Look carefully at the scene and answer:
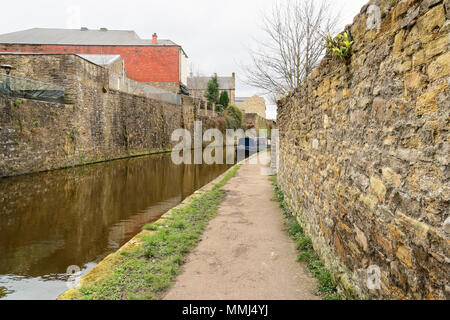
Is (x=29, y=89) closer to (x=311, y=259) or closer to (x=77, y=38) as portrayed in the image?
(x=311, y=259)

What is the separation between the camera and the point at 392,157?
2154 millimetres

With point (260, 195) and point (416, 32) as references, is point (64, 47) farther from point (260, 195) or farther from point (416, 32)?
point (416, 32)

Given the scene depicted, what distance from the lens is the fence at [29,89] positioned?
11.7 m

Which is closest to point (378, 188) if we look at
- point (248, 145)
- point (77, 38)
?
point (248, 145)

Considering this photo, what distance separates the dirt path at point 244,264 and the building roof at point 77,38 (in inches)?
1321

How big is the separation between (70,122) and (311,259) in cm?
1435

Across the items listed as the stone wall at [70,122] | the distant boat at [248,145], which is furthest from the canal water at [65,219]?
the distant boat at [248,145]

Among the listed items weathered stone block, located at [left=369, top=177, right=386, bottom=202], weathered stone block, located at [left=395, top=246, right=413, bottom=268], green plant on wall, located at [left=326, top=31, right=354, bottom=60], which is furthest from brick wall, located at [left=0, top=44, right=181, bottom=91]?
weathered stone block, located at [left=395, top=246, right=413, bottom=268]

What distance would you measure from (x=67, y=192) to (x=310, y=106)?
717cm

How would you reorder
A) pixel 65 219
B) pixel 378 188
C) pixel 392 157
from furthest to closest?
pixel 65 219, pixel 378 188, pixel 392 157

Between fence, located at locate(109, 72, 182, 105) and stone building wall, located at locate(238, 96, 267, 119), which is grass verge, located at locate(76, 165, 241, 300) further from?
stone building wall, located at locate(238, 96, 267, 119)

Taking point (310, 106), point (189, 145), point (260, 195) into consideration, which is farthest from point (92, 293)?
point (189, 145)

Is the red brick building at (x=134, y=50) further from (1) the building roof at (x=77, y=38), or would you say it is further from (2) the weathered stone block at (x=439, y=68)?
(2) the weathered stone block at (x=439, y=68)

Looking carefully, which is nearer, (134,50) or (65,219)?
(65,219)
